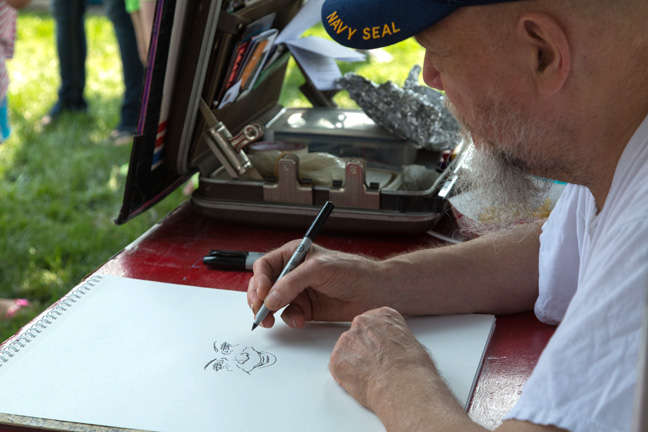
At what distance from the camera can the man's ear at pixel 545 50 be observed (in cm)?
77

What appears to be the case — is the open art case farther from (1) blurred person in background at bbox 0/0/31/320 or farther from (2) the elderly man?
(1) blurred person in background at bbox 0/0/31/320

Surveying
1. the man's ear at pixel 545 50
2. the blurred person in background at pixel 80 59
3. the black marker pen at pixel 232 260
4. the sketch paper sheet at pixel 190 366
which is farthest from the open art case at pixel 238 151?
the blurred person in background at pixel 80 59

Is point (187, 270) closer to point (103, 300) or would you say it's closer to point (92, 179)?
point (103, 300)

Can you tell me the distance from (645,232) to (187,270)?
0.81 metres

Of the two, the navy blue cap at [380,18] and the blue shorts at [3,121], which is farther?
the blue shorts at [3,121]

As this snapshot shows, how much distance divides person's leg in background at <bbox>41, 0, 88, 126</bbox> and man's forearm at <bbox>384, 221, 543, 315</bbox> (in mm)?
3765

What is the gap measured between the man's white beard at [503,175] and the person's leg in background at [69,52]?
376cm

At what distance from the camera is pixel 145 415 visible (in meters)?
0.88

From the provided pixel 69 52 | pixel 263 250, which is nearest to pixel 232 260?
pixel 263 250

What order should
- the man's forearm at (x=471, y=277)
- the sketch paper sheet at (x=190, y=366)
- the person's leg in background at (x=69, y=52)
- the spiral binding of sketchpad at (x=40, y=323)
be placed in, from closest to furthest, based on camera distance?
the sketch paper sheet at (x=190, y=366) → the spiral binding of sketchpad at (x=40, y=323) → the man's forearm at (x=471, y=277) → the person's leg in background at (x=69, y=52)

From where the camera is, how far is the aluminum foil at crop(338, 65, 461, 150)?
1.59 m

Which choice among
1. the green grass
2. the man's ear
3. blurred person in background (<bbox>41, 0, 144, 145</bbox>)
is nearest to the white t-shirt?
the man's ear

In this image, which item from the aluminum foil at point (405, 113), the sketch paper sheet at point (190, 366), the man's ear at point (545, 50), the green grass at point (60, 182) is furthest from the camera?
the green grass at point (60, 182)

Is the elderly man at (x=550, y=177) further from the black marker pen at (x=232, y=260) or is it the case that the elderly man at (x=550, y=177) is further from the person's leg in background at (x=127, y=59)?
the person's leg in background at (x=127, y=59)
